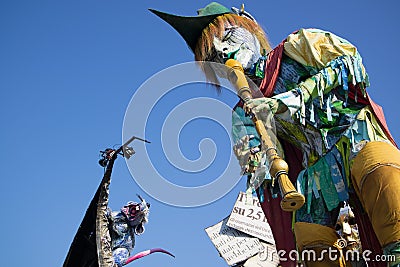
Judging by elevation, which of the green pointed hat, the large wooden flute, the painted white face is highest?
the green pointed hat

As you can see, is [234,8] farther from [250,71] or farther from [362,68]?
[362,68]

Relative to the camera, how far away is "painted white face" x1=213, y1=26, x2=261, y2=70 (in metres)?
3.38

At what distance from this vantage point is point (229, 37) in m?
A: 3.47

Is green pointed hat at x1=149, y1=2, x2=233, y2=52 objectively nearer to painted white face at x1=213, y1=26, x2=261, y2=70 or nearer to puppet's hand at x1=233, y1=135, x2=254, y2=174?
painted white face at x1=213, y1=26, x2=261, y2=70

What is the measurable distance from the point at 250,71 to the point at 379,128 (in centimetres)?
94

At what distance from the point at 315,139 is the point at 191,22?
122 cm

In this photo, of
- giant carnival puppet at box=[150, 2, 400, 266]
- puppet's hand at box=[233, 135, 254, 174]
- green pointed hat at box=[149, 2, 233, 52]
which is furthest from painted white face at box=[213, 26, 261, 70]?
puppet's hand at box=[233, 135, 254, 174]

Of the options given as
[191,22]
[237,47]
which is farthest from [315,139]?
[191,22]

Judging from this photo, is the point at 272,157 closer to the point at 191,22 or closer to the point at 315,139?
the point at 315,139

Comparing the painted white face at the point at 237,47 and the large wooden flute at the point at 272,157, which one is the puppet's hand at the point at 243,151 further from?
the painted white face at the point at 237,47

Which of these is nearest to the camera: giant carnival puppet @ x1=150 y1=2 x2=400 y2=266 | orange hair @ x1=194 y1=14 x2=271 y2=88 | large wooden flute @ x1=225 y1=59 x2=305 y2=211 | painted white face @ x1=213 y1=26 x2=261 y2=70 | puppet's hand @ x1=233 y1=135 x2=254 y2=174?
large wooden flute @ x1=225 y1=59 x2=305 y2=211

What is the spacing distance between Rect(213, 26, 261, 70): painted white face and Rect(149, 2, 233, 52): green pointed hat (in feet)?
0.52

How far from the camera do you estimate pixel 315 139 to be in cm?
310

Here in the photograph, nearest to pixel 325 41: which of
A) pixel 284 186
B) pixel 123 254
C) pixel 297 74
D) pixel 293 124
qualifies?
pixel 297 74
